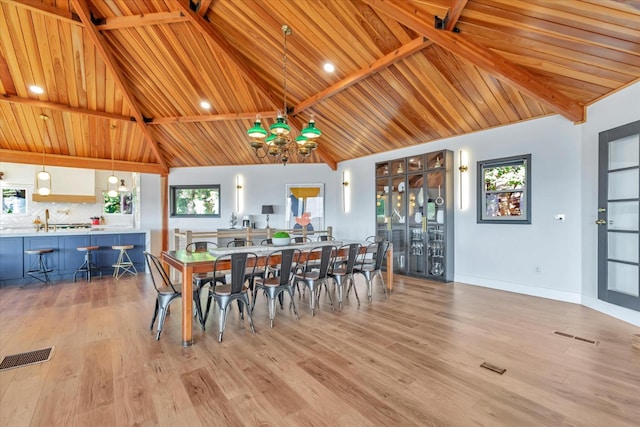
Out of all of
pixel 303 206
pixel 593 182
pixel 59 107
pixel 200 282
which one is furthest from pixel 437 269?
pixel 59 107

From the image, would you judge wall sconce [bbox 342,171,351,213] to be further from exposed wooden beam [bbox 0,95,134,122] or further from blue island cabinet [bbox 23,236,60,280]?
blue island cabinet [bbox 23,236,60,280]

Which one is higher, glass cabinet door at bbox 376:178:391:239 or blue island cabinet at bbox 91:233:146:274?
glass cabinet door at bbox 376:178:391:239

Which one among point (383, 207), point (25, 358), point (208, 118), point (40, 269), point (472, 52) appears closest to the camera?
point (25, 358)

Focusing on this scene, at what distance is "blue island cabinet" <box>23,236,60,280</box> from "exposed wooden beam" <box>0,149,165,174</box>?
8.31 ft

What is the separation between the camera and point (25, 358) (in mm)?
2705

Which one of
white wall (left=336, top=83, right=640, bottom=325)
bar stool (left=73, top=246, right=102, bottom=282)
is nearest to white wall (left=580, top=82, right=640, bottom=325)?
white wall (left=336, top=83, right=640, bottom=325)

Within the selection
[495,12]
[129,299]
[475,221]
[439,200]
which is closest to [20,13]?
[129,299]

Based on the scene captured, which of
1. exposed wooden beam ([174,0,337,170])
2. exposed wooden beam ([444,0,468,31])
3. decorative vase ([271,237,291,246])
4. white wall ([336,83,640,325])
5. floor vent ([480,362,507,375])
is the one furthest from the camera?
decorative vase ([271,237,291,246])

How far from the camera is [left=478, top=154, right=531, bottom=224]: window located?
16.0ft

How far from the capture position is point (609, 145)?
3.87 m

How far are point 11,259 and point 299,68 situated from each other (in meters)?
6.53

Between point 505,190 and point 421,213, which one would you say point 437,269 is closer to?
point 421,213

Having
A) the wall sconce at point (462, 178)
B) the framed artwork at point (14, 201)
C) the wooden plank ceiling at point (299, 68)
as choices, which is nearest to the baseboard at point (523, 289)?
the wall sconce at point (462, 178)

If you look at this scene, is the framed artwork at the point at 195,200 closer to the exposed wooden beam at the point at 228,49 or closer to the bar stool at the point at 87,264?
the bar stool at the point at 87,264
